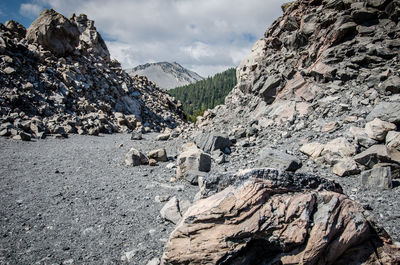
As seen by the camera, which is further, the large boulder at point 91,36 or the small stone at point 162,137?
the large boulder at point 91,36

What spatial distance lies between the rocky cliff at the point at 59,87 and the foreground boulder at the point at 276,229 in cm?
1440

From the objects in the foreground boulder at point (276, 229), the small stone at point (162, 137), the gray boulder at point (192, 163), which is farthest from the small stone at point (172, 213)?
the small stone at point (162, 137)

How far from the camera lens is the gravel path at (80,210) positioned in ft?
13.7

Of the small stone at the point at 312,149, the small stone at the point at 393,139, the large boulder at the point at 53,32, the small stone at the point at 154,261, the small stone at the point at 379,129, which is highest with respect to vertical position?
the large boulder at the point at 53,32

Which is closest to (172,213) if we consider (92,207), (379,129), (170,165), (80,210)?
(92,207)

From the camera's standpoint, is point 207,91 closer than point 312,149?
No

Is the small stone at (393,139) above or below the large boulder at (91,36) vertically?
below

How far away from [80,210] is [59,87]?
21059 millimetres

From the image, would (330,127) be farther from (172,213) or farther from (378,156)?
(172,213)

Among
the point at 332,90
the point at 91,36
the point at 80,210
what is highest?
the point at 91,36

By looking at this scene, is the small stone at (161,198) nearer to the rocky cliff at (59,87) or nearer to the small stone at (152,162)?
the small stone at (152,162)

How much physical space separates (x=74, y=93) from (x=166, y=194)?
21898 millimetres

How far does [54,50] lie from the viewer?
995 inches

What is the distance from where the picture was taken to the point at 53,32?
24.9 metres
